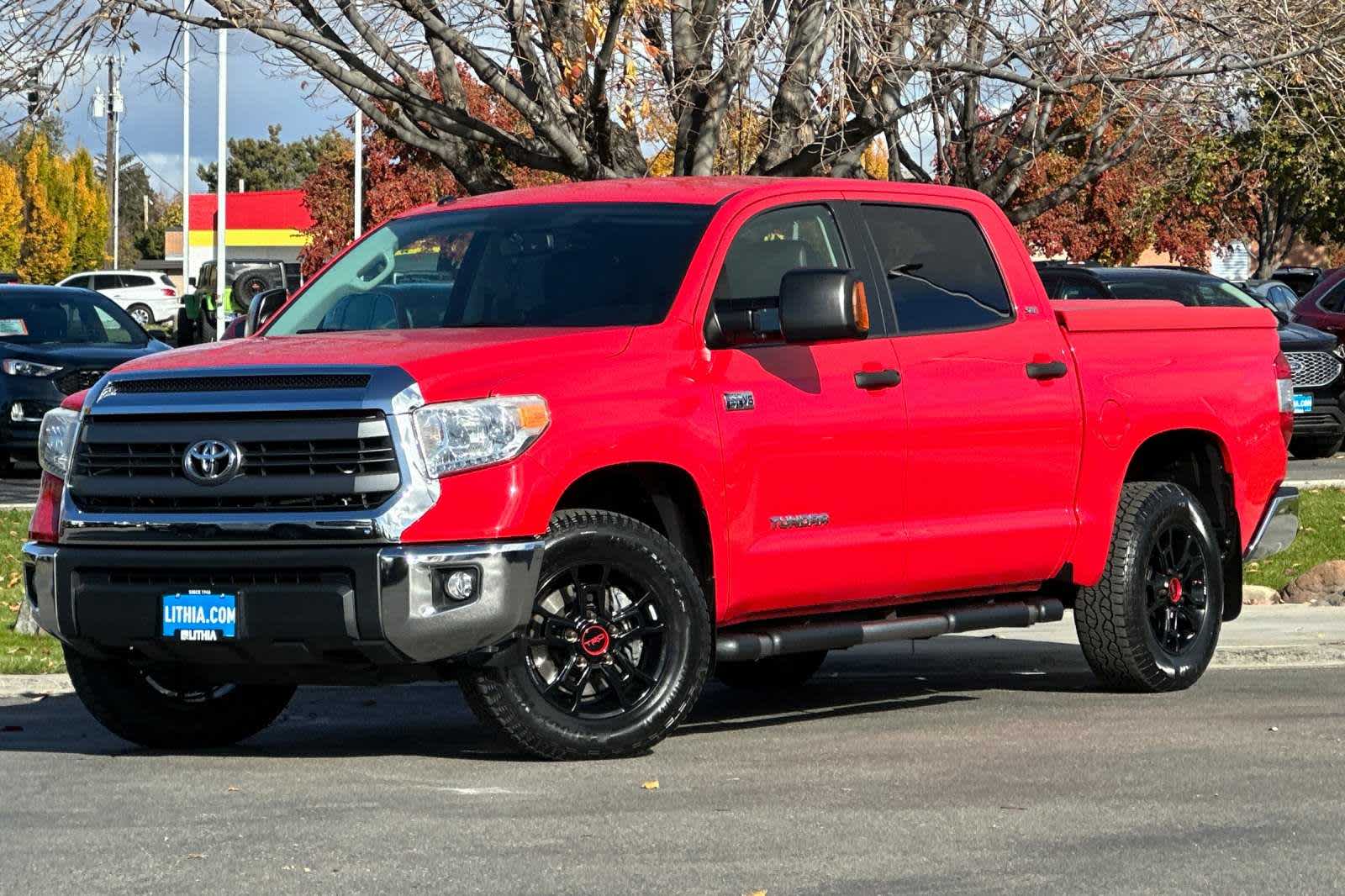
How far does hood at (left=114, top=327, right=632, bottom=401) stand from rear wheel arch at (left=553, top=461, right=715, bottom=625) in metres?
0.47

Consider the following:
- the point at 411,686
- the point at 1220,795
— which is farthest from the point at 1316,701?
the point at 411,686

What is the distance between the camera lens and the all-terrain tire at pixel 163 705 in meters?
8.27

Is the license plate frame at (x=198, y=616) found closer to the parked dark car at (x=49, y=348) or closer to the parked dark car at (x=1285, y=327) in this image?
the parked dark car at (x=1285, y=327)

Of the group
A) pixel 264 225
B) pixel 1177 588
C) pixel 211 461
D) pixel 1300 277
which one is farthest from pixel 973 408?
pixel 264 225

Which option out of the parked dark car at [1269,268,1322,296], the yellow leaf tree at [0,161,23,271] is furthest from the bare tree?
the yellow leaf tree at [0,161,23,271]

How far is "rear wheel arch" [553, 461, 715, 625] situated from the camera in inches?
315

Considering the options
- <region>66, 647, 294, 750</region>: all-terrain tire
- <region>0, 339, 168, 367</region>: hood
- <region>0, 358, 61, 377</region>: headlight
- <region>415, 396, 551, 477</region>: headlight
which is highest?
<region>415, 396, 551, 477</region>: headlight

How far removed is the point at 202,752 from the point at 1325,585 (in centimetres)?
786

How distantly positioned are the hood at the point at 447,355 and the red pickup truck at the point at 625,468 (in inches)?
0.7

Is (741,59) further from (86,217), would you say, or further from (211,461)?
(86,217)

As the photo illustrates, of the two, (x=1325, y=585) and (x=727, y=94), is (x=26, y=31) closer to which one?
(x=727, y=94)

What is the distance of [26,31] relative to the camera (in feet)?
48.9

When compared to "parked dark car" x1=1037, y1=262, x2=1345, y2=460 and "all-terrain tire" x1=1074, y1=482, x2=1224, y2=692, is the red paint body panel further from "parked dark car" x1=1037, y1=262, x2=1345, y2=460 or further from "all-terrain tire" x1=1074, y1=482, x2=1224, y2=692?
"parked dark car" x1=1037, y1=262, x2=1345, y2=460

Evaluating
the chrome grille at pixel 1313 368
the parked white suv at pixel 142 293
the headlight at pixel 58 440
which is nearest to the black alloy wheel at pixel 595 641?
the headlight at pixel 58 440
